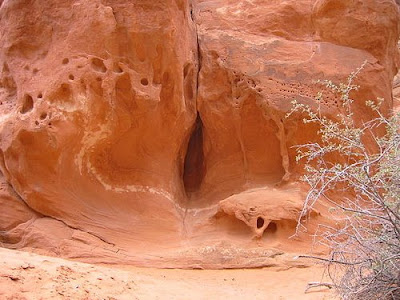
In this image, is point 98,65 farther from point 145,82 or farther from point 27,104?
point 27,104

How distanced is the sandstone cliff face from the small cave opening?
0.24 ft

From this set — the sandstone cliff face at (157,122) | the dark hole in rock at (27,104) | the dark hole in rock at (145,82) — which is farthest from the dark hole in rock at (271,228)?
the dark hole in rock at (27,104)

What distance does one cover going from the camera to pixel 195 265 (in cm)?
605

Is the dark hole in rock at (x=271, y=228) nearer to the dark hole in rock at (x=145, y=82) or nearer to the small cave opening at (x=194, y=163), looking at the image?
the small cave opening at (x=194, y=163)

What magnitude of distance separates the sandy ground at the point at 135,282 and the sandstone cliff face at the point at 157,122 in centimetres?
36

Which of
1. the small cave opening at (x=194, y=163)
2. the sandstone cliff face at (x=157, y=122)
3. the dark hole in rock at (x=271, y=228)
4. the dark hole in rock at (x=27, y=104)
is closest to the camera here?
the sandstone cliff face at (x=157, y=122)

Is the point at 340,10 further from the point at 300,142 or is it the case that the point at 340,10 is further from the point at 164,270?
the point at 164,270

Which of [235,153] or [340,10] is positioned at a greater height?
[340,10]

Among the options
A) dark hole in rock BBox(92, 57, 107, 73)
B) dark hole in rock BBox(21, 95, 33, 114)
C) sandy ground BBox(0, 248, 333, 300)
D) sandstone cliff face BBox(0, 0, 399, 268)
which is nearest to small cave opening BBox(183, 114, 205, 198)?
sandstone cliff face BBox(0, 0, 399, 268)

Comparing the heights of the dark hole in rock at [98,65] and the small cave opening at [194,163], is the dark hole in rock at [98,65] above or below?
above

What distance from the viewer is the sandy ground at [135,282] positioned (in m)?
3.54

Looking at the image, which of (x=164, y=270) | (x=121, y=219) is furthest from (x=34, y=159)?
(x=164, y=270)

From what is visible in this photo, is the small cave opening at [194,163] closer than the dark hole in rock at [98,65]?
No

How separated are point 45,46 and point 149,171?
199 centimetres
